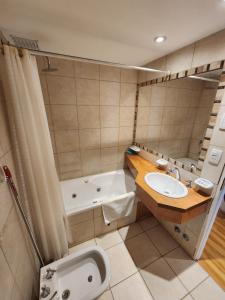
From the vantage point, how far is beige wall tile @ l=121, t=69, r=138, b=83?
1965 mm

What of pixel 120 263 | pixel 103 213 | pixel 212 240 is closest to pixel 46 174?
pixel 103 213

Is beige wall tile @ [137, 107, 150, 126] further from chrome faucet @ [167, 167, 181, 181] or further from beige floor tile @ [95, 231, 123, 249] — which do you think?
beige floor tile @ [95, 231, 123, 249]

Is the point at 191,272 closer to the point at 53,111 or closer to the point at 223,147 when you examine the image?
the point at 223,147

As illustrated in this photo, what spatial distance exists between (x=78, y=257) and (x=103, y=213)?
20.4 inches

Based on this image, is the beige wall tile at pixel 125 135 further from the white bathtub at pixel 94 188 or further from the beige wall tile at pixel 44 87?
the beige wall tile at pixel 44 87

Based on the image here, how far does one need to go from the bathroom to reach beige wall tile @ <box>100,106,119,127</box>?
0.02m

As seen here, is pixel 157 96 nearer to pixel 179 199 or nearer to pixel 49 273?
pixel 179 199

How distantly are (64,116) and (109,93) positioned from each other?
28.6 inches

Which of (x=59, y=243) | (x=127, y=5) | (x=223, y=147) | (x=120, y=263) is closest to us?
(x=127, y=5)

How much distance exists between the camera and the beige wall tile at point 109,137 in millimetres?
2111

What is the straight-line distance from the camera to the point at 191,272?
1379mm

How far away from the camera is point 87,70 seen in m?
1.76

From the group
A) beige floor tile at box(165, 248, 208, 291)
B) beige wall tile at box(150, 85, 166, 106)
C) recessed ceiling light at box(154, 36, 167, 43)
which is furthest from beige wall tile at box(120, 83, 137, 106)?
beige floor tile at box(165, 248, 208, 291)

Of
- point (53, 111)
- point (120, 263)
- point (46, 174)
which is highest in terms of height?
point (53, 111)
